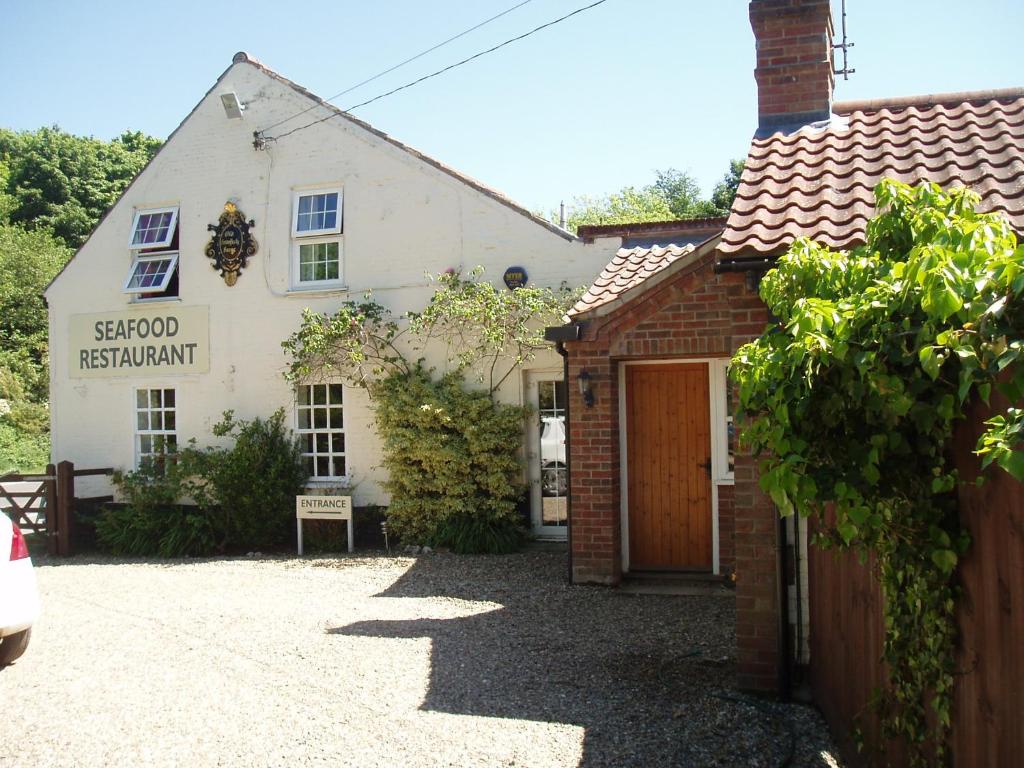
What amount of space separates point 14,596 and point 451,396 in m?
6.19

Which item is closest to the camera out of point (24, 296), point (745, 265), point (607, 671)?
point (745, 265)

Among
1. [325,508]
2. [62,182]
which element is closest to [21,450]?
[325,508]

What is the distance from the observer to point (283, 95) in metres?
13.3

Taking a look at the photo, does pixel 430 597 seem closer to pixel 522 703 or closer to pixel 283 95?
pixel 522 703

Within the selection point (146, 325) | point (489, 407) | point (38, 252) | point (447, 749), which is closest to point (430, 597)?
point (489, 407)

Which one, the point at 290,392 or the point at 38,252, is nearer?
the point at 290,392

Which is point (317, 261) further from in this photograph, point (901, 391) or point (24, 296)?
point (24, 296)

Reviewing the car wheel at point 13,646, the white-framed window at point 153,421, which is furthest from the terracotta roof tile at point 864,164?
the white-framed window at point 153,421

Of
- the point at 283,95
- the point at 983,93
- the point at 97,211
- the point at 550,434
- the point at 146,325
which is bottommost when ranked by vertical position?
the point at 550,434

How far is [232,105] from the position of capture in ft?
43.6

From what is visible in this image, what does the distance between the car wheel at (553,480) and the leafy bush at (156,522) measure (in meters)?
4.60

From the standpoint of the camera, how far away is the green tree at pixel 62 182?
135 ft

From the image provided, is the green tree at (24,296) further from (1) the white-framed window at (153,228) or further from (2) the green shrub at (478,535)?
(2) the green shrub at (478,535)

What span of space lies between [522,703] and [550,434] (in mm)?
6417
